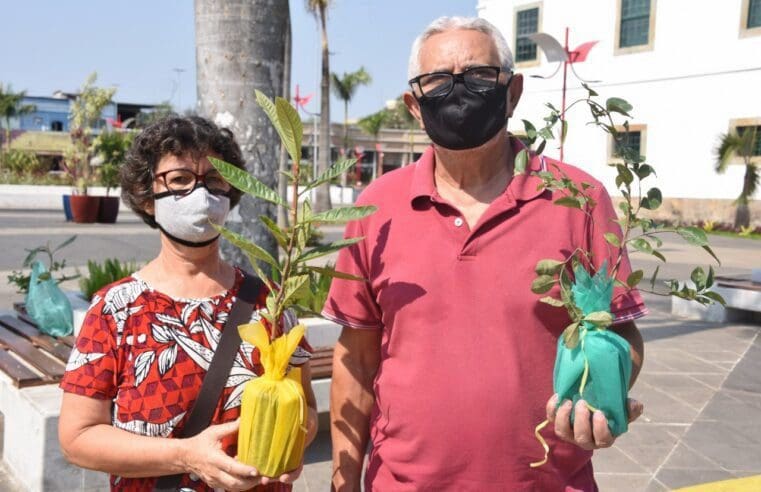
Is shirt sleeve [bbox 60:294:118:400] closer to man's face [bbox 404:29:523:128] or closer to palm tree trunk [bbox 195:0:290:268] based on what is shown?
man's face [bbox 404:29:523:128]

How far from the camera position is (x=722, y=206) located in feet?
79.6

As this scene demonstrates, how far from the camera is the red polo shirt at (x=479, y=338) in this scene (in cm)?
188

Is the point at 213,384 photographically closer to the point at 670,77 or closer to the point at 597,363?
the point at 597,363

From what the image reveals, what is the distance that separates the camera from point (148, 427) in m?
1.94

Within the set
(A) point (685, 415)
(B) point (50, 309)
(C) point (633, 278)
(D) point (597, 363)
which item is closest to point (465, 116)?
(C) point (633, 278)

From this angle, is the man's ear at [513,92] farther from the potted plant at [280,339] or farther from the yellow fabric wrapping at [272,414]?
the yellow fabric wrapping at [272,414]

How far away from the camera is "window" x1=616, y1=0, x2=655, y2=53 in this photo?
25641 millimetres

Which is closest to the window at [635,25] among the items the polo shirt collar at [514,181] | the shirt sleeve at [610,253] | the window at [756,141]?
the window at [756,141]

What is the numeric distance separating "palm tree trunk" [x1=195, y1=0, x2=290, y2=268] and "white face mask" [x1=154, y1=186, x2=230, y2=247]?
2657 millimetres

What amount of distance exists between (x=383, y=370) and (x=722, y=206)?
25.0 metres

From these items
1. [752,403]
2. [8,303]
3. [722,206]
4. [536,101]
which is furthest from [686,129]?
[8,303]

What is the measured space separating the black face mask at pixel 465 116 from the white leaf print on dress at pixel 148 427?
1.08m

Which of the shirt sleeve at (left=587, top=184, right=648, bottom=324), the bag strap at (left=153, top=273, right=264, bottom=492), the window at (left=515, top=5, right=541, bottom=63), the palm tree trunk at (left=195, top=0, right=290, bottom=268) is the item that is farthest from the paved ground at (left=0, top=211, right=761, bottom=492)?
the window at (left=515, top=5, right=541, bottom=63)

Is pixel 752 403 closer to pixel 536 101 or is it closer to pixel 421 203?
pixel 421 203
